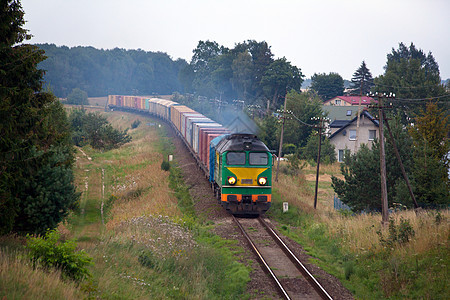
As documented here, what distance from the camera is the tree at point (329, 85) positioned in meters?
116

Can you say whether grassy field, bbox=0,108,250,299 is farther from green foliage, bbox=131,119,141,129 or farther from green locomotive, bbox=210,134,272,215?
green foliage, bbox=131,119,141,129

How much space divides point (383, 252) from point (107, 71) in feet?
485

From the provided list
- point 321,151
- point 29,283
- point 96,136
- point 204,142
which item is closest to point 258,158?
point 204,142

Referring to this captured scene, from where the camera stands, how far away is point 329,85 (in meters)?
116

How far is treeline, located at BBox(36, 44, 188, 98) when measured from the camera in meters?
136

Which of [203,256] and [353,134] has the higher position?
[353,134]

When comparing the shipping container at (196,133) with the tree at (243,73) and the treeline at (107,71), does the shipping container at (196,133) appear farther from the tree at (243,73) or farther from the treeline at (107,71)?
the treeline at (107,71)

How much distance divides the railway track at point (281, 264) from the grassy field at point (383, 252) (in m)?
1.09

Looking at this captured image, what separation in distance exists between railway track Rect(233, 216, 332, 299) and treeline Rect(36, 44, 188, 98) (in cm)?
12424

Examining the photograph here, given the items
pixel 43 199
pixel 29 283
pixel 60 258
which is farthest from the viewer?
pixel 43 199

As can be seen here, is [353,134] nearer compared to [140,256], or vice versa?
[140,256]

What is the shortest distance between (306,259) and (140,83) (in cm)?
14951

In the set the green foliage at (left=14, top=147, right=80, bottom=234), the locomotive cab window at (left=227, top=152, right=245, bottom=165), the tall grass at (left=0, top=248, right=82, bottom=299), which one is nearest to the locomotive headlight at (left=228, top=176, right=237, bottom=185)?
the locomotive cab window at (left=227, top=152, right=245, bottom=165)

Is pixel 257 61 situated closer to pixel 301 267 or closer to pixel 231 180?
pixel 231 180
